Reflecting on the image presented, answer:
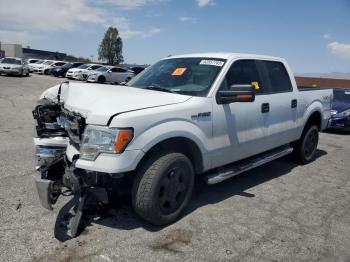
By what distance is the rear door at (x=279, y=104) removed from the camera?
4898 mm

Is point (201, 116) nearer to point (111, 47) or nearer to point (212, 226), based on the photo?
point (212, 226)

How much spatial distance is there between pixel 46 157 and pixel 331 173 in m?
4.70

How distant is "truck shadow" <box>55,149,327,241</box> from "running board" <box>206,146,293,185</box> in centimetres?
39

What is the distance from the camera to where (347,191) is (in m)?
5.01

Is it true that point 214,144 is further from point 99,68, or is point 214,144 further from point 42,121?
point 99,68

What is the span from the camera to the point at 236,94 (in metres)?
3.79

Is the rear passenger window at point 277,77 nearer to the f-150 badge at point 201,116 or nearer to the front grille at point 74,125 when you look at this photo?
the f-150 badge at point 201,116

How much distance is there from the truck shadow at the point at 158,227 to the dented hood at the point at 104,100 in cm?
114

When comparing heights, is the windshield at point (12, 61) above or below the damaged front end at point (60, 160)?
above

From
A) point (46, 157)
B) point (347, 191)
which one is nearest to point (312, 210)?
point (347, 191)

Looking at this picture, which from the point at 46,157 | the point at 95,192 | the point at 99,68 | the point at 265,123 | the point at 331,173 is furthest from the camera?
the point at 99,68

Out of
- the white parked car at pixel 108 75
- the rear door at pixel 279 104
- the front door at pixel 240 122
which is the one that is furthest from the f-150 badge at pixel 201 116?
the white parked car at pixel 108 75

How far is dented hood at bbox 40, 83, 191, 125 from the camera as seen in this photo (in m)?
3.06

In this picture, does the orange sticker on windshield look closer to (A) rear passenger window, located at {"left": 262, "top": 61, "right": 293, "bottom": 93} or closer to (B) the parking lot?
(A) rear passenger window, located at {"left": 262, "top": 61, "right": 293, "bottom": 93}
